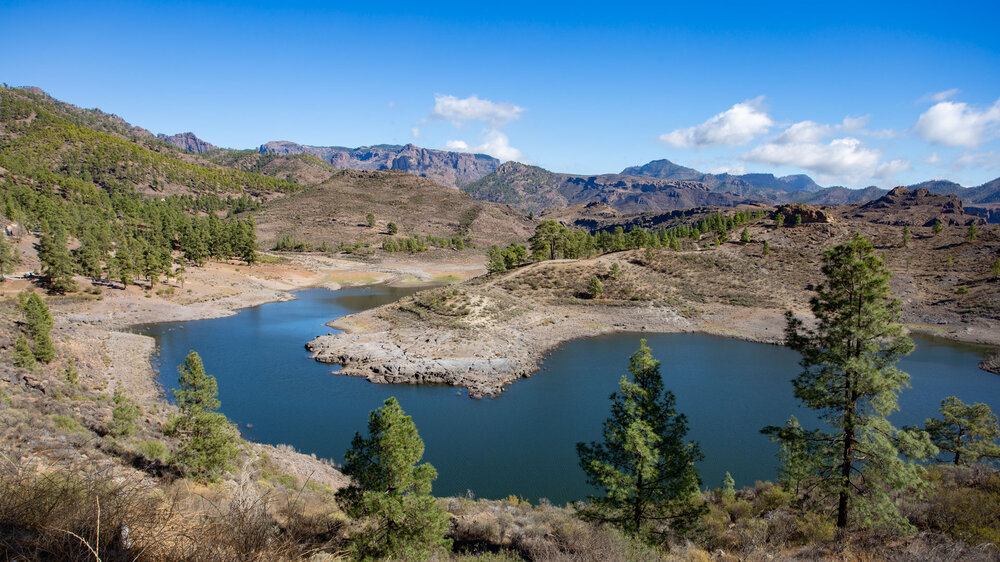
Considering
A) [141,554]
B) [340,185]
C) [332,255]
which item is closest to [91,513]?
[141,554]

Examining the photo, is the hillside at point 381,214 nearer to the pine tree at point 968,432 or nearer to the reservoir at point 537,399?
Answer: the reservoir at point 537,399

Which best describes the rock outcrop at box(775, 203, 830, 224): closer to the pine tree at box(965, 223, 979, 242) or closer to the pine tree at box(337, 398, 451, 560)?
the pine tree at box(965, 223, 979, 242)

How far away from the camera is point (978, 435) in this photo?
1941 cm

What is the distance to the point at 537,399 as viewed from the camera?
31.2 meters

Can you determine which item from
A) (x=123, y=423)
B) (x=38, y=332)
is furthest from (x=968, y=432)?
(x=38, y=332)

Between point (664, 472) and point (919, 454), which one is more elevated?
point (919, 454)

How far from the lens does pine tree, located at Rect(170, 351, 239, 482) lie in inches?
564

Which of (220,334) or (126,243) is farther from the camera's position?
(126,243)

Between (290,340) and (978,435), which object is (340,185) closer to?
(290,340)

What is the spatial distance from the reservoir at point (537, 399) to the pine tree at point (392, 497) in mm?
9514

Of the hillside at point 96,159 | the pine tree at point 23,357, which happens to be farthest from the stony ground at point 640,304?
the hillside at point 96,159

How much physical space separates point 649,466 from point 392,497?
262 inches

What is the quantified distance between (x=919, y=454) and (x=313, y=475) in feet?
66.0

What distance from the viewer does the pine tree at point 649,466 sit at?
11984mm
